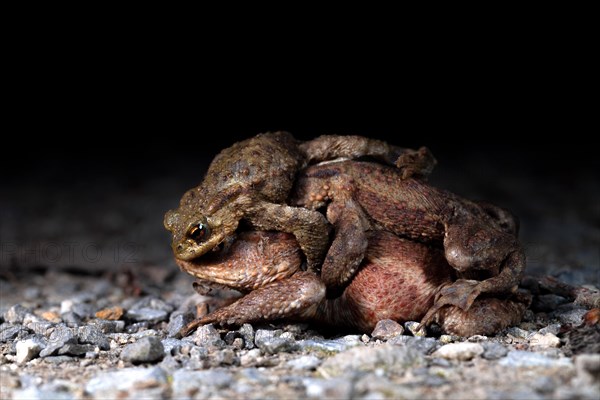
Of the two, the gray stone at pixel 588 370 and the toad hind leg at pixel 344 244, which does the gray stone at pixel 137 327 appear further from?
the gray stone at pixel 588 370

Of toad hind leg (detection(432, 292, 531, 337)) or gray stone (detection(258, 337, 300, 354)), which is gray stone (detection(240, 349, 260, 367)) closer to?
gray stone (detection(258, 337, 300, 354))

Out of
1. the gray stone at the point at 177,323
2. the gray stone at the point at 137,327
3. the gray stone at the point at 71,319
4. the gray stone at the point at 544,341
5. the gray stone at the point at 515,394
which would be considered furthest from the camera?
the gray stone at the point at 71,319

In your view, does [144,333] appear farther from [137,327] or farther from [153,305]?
[153,305]

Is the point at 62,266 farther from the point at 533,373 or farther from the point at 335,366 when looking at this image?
the point at 533,373

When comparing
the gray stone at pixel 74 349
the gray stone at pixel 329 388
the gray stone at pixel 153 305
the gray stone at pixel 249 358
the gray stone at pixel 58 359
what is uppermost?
the gray stone at pixel 153 305

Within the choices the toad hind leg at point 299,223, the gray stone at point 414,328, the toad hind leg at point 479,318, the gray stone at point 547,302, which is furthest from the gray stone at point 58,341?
the gray stone at point 547,302

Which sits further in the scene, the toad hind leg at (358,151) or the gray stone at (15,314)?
the gray stone at (15,314)

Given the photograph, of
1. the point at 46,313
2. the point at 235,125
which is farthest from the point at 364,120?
the point at 46,313

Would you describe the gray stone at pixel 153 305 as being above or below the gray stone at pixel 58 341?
above

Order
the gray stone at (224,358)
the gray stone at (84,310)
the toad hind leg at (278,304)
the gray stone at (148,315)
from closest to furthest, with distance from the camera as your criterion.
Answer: the gray stone at (224,358) < the toad hind leg at (278,304) < the gray stone at (148,315) < the gray stone at (84,310)
